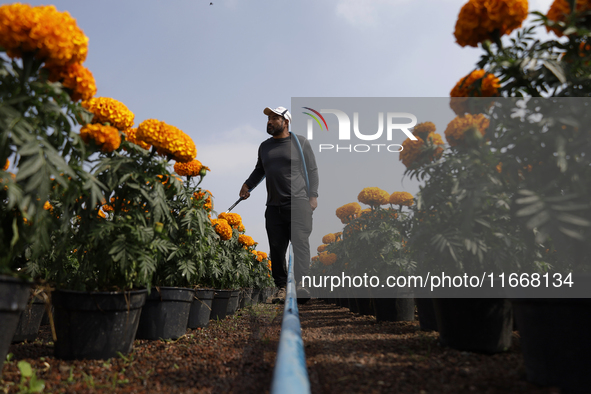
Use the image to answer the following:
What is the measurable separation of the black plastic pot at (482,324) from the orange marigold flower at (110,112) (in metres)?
2.13

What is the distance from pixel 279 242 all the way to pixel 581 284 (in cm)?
340

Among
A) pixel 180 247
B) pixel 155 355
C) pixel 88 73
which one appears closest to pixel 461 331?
pixel 155 355

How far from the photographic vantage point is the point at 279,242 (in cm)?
457

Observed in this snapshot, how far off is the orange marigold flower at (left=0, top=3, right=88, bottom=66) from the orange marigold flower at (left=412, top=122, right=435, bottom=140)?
5.81ft

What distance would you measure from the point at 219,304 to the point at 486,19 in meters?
3.77

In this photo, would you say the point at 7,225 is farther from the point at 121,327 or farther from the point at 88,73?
the point at 121,327

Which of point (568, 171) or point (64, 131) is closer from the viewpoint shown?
point (568, 171)

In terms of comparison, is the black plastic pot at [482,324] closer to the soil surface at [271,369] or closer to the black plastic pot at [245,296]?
the soil surface at [271,369]

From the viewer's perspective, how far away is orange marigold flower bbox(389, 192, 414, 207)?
3.80 m

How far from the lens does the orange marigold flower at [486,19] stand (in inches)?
65.8

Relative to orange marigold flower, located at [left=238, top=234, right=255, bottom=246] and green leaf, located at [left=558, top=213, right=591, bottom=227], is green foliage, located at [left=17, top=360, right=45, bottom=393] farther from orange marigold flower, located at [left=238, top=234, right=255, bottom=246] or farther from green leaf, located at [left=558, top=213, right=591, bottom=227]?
orange marigold flower, located at [left=238, top=234, right=255, bottom=246]

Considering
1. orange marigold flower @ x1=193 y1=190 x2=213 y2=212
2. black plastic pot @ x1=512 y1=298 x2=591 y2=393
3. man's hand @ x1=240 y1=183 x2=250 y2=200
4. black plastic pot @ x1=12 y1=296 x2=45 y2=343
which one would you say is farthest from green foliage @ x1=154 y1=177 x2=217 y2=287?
black plastic pot @ x1=512 y1=298 x2=591 y2=393

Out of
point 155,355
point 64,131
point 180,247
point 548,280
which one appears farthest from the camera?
point 180,247

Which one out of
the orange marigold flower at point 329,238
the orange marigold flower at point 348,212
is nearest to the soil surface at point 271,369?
the orange marigold flower at point 348,212
